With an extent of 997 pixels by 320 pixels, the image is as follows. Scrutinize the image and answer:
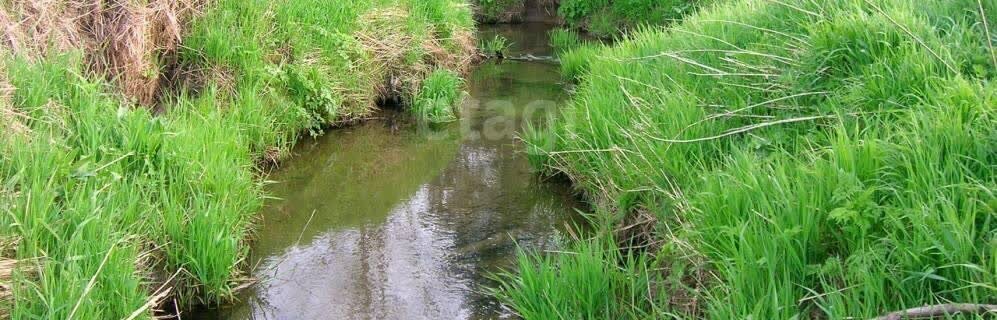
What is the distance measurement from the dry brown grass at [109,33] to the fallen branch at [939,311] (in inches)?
179

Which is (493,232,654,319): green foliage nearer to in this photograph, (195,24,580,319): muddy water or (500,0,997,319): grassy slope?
(500,0,997,319): grassy slope

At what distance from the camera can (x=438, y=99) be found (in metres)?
8.20

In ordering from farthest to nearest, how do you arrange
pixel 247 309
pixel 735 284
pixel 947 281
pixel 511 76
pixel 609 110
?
pixel 511 76 → pixel 609 110 → pixel 247 309 → pixel 735 284 → pixel 947 281

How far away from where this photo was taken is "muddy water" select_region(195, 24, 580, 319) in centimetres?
421

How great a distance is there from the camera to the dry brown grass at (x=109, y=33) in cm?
472

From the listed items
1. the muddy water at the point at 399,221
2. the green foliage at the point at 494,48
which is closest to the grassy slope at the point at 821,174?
the muddy water at the point at 399,221

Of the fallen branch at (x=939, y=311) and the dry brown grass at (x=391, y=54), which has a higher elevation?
the fallen branch at (x=939, y=311)

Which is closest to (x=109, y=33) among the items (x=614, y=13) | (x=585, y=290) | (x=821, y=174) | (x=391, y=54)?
(x=391, y=54)

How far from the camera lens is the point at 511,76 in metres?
10.7

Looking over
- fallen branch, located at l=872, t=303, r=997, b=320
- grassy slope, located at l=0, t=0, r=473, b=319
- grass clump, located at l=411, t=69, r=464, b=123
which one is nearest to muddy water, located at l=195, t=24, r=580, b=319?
grass clump, located at l=411, t=69, r=464, b=123

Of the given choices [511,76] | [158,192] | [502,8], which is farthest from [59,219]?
[502,8]

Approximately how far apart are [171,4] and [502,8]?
10.9m

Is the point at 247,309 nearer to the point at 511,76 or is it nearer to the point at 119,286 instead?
the point at 119,286

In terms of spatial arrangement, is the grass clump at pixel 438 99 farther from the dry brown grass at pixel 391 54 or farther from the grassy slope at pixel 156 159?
the grassy slope at pixel 156 159
